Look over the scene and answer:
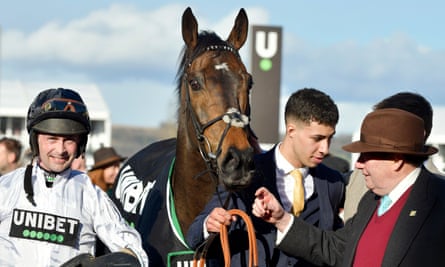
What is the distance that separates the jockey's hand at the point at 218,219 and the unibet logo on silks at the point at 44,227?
67 centimetres

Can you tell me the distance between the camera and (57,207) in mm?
3992

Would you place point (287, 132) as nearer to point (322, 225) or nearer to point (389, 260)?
point (322, 225)

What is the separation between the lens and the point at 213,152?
4.61 m

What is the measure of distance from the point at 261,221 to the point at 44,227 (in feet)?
3.84

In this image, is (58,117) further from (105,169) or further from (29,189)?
(105,169)

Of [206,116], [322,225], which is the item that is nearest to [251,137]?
[206,116]

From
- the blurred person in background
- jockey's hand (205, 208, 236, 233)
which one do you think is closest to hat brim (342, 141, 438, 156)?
jockey's hand (205, 208, 236, 233)

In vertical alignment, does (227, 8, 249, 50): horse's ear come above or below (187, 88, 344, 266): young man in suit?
above

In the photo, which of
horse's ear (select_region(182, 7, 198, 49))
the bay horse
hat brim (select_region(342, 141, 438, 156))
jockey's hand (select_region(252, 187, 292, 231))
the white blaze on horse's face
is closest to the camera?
hat brim (select_region(342, 141, 438, 156))

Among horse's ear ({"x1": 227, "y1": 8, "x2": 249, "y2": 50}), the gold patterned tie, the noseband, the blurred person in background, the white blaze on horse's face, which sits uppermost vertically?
horse's ear ({"x1": 227, "y1": 8, "x2": 249, "y2": 50})

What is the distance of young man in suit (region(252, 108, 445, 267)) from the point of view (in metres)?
3.60

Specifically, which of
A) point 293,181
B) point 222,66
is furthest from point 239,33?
point 293,181

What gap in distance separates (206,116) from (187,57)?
59 centimetres

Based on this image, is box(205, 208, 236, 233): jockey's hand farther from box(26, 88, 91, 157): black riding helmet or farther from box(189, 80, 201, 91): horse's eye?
box(189, 80, 201, 91): horse's eye
